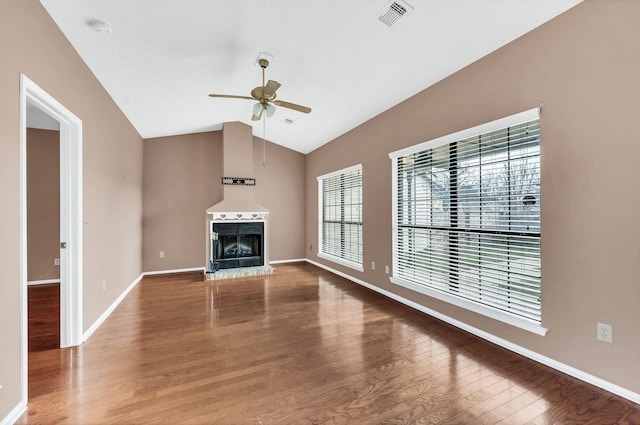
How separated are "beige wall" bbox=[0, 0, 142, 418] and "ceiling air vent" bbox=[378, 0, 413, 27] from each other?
2.56 m

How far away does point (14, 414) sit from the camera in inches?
67.0

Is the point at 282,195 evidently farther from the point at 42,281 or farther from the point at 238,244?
the point at 42,281

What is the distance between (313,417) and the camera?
1765 mm

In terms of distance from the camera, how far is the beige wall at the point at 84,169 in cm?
170

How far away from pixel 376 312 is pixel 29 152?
6.25m

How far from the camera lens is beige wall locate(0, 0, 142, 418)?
170cm

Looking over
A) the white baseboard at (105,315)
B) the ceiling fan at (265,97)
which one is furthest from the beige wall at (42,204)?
the ceiling fan at (265,97)

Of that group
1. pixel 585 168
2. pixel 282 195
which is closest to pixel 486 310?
pixel 585 168

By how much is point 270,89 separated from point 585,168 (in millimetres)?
2856

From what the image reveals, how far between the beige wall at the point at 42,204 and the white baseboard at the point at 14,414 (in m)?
4.21

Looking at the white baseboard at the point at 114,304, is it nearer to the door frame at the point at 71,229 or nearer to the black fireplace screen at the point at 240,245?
the door frame at the point at 71,229

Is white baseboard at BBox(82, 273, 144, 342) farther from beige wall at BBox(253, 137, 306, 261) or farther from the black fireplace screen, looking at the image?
beige wall at BBox(253, 137, 306, 261)

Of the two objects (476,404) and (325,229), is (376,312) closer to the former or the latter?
(476,404)

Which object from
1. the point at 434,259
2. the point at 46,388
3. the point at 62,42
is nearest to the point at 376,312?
the point at 434,259
